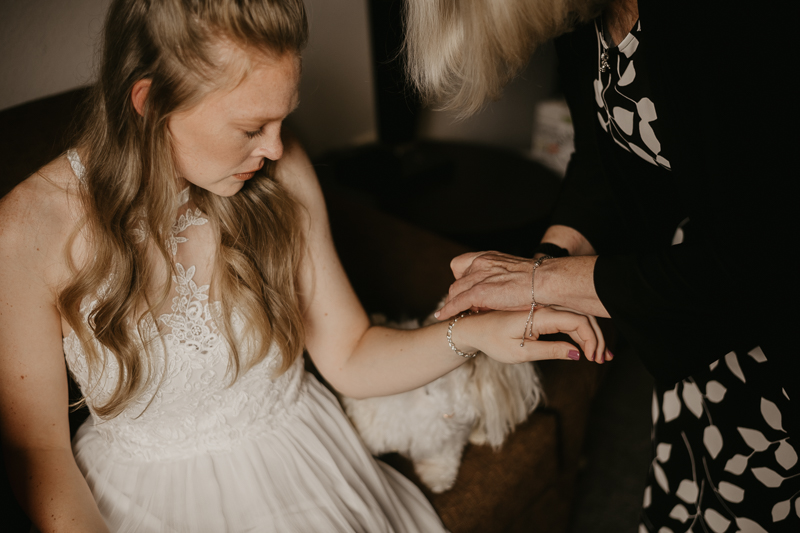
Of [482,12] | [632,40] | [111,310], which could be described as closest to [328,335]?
[111,310]

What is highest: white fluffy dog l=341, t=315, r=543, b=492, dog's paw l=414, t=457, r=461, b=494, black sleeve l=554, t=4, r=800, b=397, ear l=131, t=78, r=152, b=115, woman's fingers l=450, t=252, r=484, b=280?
ear l=131, t=78, r=152, b=115

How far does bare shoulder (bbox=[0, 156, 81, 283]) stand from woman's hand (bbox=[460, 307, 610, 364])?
0.68 metres

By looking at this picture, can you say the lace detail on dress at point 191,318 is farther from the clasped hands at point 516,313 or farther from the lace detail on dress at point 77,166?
the clasped hands at point 516,313

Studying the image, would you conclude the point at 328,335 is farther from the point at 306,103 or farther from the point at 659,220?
the point at 306,103

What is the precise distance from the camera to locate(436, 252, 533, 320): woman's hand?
36.8 inches

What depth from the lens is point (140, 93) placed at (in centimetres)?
78

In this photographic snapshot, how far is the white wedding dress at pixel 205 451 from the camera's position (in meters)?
0.93

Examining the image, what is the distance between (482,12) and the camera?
0.93 metres

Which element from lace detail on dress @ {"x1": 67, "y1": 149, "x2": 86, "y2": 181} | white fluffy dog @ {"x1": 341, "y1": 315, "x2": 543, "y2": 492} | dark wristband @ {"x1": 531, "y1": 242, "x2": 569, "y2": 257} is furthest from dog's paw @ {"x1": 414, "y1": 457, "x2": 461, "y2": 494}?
lace detail on dress @ {"x1": 67, "y1": 149, "x2": 86, "y2": 181}

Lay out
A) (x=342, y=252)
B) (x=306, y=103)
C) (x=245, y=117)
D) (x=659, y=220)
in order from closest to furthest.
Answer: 1. (x=245, y=117)
2. (x=659, y=220)
3. (x=342, y=252)
4. (x=306, y=103)

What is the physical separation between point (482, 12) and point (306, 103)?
4.33ft

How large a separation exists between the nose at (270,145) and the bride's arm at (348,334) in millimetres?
199

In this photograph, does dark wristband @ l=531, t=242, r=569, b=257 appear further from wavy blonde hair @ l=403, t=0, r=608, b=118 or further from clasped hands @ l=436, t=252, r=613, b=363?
wavy blonde hair @ l=403, t=0, r=608, b=118

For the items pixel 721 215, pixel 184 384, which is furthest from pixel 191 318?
pixel 721 215
